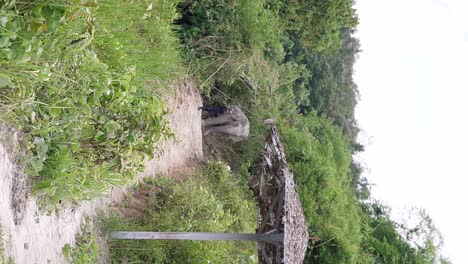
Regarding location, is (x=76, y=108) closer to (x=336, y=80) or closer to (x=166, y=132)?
(x=166, y=132)

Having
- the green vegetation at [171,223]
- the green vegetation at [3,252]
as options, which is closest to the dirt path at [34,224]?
the green vegetation at [3,252]

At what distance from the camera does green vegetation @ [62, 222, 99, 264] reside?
4.22 m

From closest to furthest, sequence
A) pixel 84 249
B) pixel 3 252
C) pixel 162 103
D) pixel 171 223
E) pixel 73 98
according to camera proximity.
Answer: pixel 3 252
pixel 73 98
pixel 84 249
pixel 162 103
pixel 171 223

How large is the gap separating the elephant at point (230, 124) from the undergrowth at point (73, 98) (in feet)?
15.5

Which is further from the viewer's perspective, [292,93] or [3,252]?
[292,93]

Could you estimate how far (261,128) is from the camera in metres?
10.5

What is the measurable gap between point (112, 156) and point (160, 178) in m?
3.05

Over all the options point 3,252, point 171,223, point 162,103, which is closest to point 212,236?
point 162,103

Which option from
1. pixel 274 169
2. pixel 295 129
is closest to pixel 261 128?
pixel 295 129

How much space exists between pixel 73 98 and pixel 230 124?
634cm

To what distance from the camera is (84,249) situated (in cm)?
441

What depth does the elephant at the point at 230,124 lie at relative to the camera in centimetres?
971

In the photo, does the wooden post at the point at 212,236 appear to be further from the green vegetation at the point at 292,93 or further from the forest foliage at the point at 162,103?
the green vegetation at the point at 292,93

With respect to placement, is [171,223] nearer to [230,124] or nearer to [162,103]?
[162,103]
